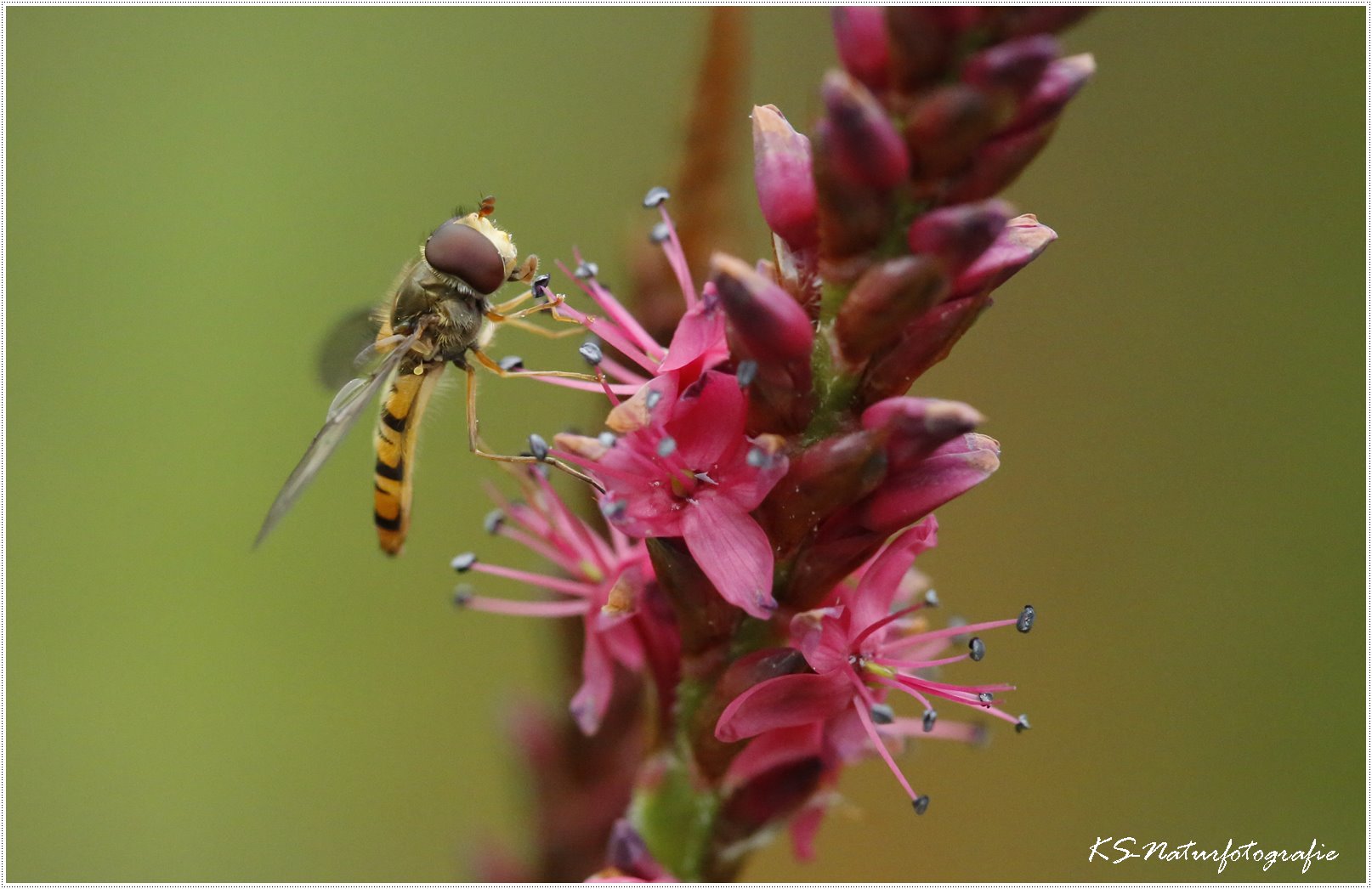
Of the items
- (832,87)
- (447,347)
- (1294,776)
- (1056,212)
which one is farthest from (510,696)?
(1056,212)

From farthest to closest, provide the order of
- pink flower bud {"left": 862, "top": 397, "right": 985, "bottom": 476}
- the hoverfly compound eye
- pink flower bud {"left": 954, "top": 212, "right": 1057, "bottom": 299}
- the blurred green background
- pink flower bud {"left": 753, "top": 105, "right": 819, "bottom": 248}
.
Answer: the blurred green background → the hoverfly compound eye → pink flower bud {"left": 753, "top": 105, "right": 819, "bottom": 248} → pink flower bud {"left": 954, "top": 212, "right": 1057, "bottom": 299} → pink flower bud {"left": 862, "top": 397, "right": 985, "bottom": 476}

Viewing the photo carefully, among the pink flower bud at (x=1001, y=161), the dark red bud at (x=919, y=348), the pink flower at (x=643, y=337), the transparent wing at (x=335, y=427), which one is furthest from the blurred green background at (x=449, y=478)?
the pink flower bud at (x=1001, y=161)

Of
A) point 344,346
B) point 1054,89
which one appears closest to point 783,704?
point 1054,89

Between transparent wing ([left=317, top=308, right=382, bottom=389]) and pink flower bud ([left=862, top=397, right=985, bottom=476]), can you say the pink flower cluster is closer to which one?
pink flower bud ([left=862, top=397, right=985, bottom=476])

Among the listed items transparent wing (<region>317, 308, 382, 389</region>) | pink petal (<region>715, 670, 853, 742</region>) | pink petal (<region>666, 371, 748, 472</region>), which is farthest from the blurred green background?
pink petal (<region>666, 371, 748, 472</region>)

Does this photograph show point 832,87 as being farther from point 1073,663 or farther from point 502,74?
point 502,74

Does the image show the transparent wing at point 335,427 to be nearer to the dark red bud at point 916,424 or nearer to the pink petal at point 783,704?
the pink petal at point 783,704
